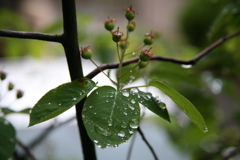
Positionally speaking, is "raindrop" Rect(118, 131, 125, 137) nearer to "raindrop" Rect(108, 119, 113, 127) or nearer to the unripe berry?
"raindrop" Rect(108, 119, 113, 127)

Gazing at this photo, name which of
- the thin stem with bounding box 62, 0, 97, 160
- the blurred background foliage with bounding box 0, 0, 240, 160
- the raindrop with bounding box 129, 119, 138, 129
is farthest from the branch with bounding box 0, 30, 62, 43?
the blurred background foliage with bounding box 0, 0, 240, 160

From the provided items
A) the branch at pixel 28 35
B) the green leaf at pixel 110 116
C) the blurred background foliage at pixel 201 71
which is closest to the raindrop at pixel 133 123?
the green leaf at pixel 110 116

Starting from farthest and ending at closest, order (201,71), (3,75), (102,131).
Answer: (201,71) → (3,75) → (102,131)

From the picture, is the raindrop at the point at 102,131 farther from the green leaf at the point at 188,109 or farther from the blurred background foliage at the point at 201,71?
the blurred background foliage at the point at 201,71

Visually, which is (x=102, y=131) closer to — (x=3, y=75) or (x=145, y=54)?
(x=145, y=54)

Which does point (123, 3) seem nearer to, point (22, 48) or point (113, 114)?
point (22, 48)

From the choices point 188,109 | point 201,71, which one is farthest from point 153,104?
point 201,71

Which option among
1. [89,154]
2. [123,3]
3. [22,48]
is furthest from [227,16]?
[123,3]
